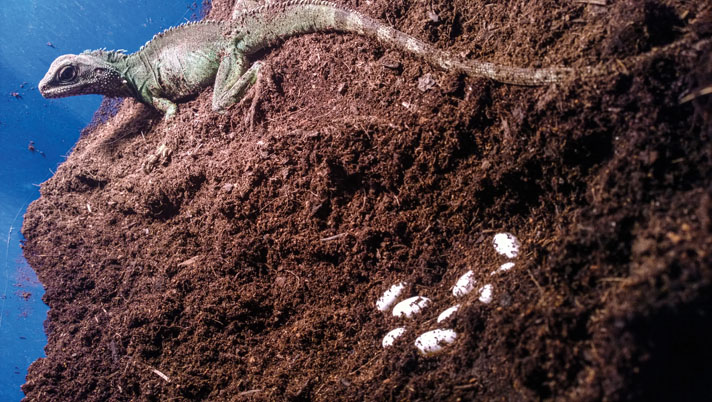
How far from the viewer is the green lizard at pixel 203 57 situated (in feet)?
10.7

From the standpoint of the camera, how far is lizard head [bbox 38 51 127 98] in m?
4.04

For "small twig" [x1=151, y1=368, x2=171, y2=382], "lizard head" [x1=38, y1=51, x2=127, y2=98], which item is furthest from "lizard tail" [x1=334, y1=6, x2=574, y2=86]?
"lizard head" [x1=38, y1=51, x2=127, y2=98]

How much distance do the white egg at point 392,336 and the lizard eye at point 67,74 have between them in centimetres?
428

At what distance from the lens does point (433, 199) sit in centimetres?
227

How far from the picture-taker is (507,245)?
1984 millimetres

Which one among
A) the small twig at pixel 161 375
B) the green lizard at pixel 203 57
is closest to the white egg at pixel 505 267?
the green lizard at pixel 203 57

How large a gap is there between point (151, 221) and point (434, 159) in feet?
7.73

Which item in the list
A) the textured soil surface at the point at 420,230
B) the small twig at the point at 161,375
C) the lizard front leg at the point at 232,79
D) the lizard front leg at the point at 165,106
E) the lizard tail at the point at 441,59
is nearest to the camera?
the textured soil surface at the point at 420,230

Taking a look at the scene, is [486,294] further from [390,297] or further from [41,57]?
[41,57]

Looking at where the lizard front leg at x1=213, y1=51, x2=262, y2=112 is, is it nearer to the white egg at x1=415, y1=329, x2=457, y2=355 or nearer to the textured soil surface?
the textured soil surface

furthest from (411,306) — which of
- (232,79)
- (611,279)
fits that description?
(232,79)

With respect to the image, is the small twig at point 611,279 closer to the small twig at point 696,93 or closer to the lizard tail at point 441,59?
the small twig at point 696,93

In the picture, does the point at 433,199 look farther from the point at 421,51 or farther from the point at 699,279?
the point at 699,279

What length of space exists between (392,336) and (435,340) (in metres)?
0.26
